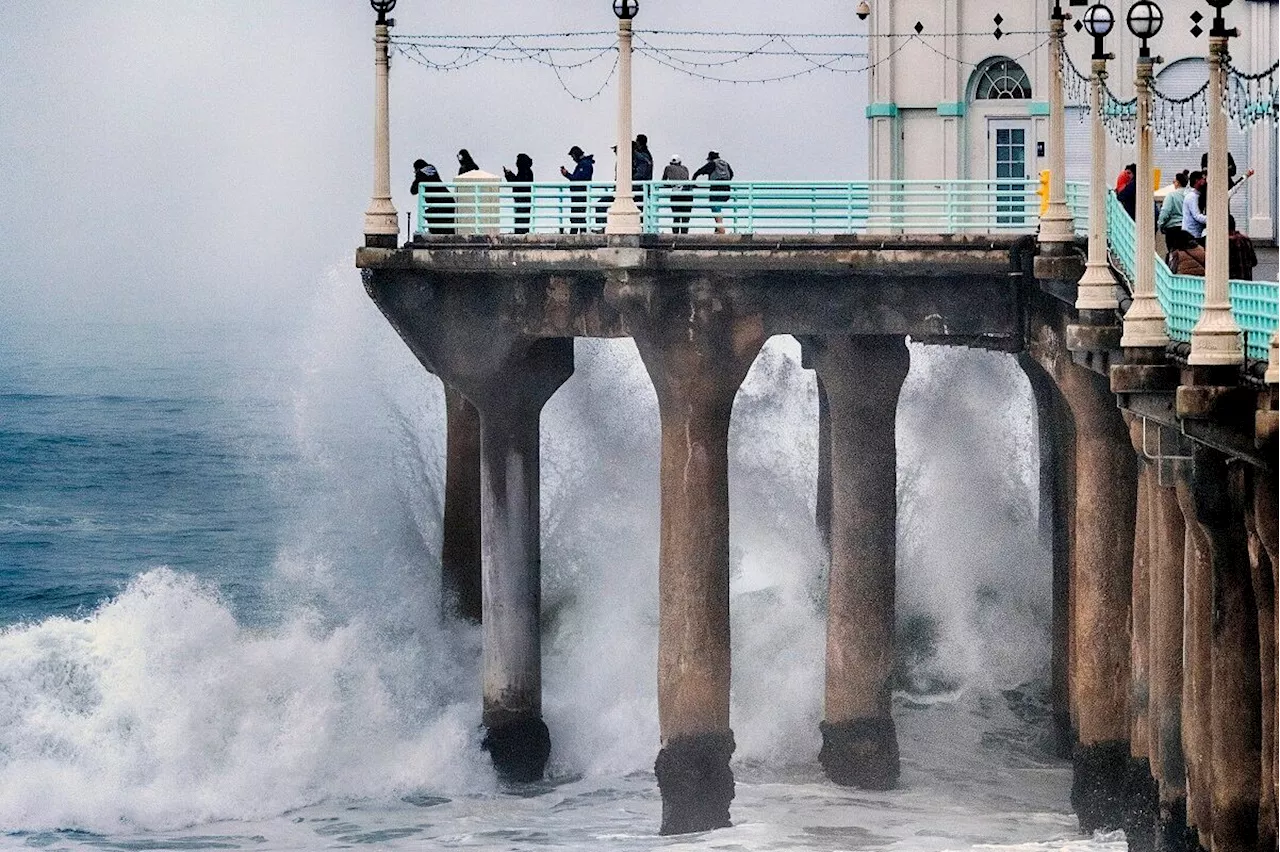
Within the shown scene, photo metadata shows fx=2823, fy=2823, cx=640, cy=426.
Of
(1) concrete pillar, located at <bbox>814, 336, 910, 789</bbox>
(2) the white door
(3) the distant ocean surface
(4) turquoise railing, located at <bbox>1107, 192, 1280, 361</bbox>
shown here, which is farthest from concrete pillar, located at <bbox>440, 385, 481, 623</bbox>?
(4) turquoise railing, located at <bbox>1107, 192, 1280, 361</bbox>

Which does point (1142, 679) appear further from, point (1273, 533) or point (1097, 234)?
point (1273, 533)

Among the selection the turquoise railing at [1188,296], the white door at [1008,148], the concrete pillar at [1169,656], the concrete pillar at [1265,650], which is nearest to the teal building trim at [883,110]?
the white door at [1008,148]

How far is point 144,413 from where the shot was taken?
87750 millimetres

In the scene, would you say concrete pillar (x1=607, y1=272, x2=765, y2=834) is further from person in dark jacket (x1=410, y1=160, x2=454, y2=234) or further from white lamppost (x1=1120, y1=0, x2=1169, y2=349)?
white lamppost (x1=1120, y1=0, x2=1169, y2=349)

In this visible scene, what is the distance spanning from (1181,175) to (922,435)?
56.2 ft

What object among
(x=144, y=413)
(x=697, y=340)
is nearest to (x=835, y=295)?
(x=697, y=340)

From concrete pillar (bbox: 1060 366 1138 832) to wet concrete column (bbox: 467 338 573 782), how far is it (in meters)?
7.45

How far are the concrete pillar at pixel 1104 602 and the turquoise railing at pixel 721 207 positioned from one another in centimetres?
320

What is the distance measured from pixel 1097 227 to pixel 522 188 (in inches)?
337

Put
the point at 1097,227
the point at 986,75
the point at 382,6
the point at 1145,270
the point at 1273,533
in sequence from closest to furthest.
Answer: the point at 1273,533 → the point at 1145,270 → the point at 1097,227 → the point at 382,6 → the point at 986,75

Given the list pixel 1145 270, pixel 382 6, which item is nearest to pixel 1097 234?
pixel 1145 270

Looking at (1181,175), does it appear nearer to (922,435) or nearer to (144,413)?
(922,435)

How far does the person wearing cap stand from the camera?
31641 mm

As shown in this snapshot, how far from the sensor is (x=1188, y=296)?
2417 cm
